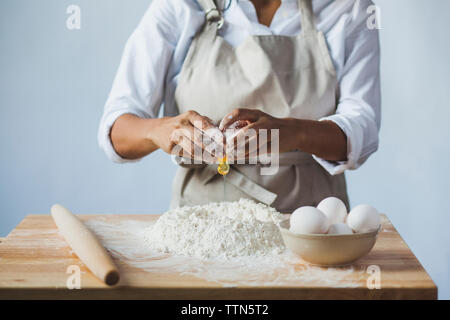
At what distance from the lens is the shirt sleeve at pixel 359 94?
1333 mm

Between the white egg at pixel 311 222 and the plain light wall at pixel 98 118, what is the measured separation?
1.58 metres

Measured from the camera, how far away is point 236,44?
1462 millimetres

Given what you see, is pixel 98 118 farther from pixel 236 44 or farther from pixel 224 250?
pixel 224 250

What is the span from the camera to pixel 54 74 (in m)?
2.32

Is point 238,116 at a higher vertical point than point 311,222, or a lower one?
higher

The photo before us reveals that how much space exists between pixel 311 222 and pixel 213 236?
205 mm

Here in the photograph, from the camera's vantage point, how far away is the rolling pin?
0.83m

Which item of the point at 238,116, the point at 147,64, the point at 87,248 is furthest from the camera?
the point at 147,64

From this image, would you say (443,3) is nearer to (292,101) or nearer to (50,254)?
(292,101)

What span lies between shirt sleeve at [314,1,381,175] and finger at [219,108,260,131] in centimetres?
28

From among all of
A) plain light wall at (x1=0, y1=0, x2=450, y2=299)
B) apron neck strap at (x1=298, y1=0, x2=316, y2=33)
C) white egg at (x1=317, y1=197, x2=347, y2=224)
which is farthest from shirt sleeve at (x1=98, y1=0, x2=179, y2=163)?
plain light wall at (x1=0, y1=0, x2=450, y2=299)

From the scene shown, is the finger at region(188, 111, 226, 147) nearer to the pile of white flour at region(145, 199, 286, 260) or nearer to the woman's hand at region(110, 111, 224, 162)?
the woman's hand at region(110, 111, 224, 162)

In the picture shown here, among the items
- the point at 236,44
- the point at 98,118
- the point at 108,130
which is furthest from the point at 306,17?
the point at 98,118
